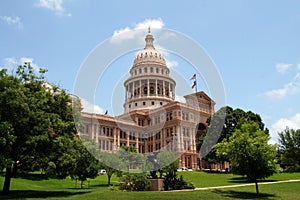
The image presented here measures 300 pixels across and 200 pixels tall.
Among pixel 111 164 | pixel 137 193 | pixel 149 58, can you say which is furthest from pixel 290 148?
pixel 149 58

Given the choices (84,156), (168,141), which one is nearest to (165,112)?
(168,141)

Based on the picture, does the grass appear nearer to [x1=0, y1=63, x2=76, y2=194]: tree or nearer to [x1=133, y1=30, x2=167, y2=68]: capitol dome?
[x1=0, y1=63, x2=76, y2=194]: tree

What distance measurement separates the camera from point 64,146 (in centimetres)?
2272

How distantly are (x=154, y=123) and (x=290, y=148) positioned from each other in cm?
3472

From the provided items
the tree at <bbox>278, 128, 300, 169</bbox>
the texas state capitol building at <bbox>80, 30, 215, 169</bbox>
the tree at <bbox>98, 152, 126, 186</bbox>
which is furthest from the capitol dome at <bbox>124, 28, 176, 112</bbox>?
the tree at <bbox>98, 152, 126, 186</bbox>

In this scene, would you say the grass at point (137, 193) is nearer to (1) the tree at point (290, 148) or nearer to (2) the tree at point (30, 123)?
(2) the tree at point (30, 123)

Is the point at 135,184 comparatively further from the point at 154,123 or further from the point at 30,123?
the point at 154,123

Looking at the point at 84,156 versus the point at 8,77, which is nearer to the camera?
the point at 8,77

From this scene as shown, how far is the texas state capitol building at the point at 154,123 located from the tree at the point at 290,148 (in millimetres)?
18364

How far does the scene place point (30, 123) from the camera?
69.2 feet

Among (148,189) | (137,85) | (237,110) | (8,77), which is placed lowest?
(148,189)

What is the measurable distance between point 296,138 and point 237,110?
11.0 meters

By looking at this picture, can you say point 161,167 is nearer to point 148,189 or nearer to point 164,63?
point 148,189

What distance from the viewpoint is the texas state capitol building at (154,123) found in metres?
66.0
